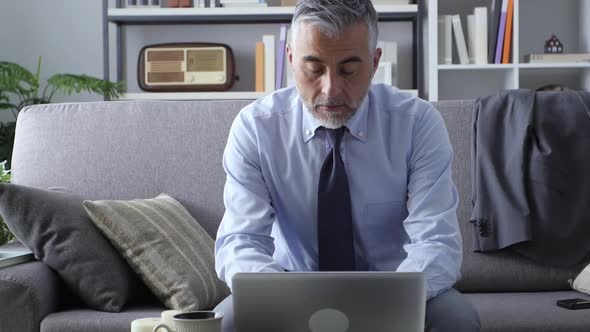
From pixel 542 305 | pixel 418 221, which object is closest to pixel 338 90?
pixel 418 221

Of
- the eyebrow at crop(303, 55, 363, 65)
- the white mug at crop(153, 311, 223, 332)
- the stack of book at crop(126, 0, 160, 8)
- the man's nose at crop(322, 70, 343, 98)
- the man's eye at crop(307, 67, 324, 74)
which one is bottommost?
the white mug at crop(153, 311, 223, 332)

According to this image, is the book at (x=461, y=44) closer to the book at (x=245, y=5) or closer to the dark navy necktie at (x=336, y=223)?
the book at (x=245, y=5)

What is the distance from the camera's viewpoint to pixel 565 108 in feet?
8.17

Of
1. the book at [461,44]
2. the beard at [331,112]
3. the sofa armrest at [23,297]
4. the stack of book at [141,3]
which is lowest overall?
the sofa armrest at [23,297]

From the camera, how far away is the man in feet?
5.69

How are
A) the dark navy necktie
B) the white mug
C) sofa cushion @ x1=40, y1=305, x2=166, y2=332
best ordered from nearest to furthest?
1. the white mug
2. the dark navy necktie
3. sofa cushion @ x1=40, y1=305, x2=166, y2=332

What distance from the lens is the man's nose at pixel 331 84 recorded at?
67.2 inches

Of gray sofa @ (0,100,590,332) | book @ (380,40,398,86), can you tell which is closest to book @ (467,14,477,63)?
book @ (380,40,398,86)

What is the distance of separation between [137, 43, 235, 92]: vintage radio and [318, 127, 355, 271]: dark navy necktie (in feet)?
7.84

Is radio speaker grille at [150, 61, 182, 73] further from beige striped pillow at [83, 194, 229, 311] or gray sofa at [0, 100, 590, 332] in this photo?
beige striped pillow at [83, 194, 229, 311]

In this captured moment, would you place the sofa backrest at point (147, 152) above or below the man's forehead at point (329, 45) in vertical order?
below

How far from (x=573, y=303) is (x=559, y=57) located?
7.29 feet

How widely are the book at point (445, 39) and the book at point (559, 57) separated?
1.27ft

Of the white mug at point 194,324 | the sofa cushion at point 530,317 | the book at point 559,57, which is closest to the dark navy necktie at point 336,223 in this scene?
the sofa cushion at point 530,317
